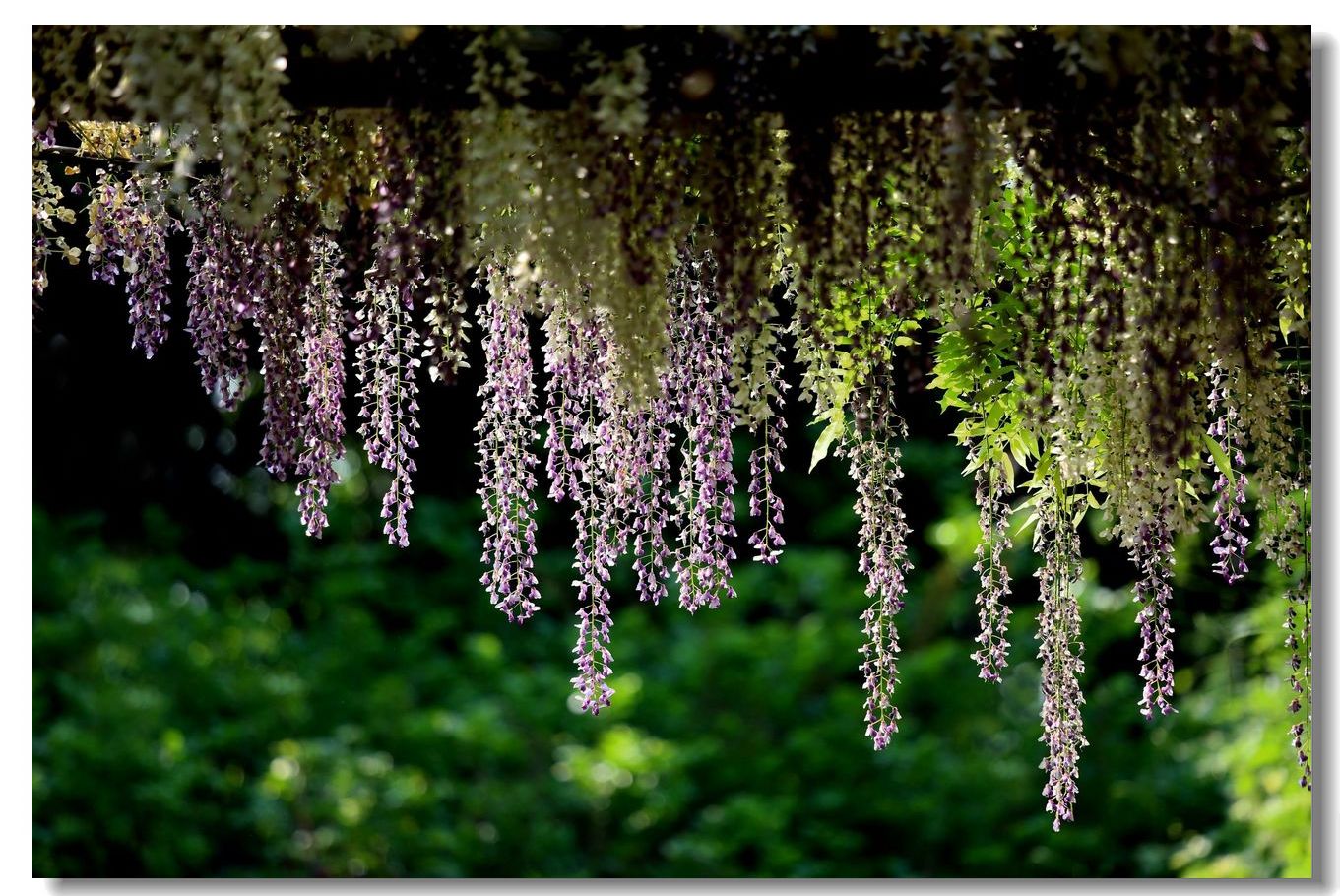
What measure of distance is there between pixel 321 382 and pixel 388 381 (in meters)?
0.10

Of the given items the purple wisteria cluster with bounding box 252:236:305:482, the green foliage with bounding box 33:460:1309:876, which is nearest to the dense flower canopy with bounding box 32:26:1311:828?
the purple wisteria cluster with bounding box 252:236:305:482

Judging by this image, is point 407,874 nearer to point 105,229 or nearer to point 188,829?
point 188,829

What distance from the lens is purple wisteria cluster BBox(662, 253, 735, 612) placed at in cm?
197

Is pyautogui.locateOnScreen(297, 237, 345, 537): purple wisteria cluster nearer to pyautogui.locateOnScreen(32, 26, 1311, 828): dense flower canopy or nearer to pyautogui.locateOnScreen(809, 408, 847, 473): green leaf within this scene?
pyautogui.locateOnScreen(32, 26, 1311, 828): dense flower canopy

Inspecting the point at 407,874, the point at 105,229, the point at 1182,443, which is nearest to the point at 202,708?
the point at 407,874

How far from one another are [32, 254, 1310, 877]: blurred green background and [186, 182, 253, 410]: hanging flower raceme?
2.72m

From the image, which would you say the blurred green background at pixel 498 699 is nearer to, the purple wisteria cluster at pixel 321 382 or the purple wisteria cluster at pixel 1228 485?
the purple wisteria cluster at pixel 1228 485

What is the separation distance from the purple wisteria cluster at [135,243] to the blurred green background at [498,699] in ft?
8.53

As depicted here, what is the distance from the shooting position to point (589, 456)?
2.06m

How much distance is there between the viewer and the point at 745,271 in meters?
1.87

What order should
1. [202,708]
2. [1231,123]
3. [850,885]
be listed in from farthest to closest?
[202,708] → [850,885] → [1231,123]

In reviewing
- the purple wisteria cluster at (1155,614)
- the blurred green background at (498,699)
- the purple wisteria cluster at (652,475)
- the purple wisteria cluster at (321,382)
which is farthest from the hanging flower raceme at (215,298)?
the blurred green background at (498,699)
